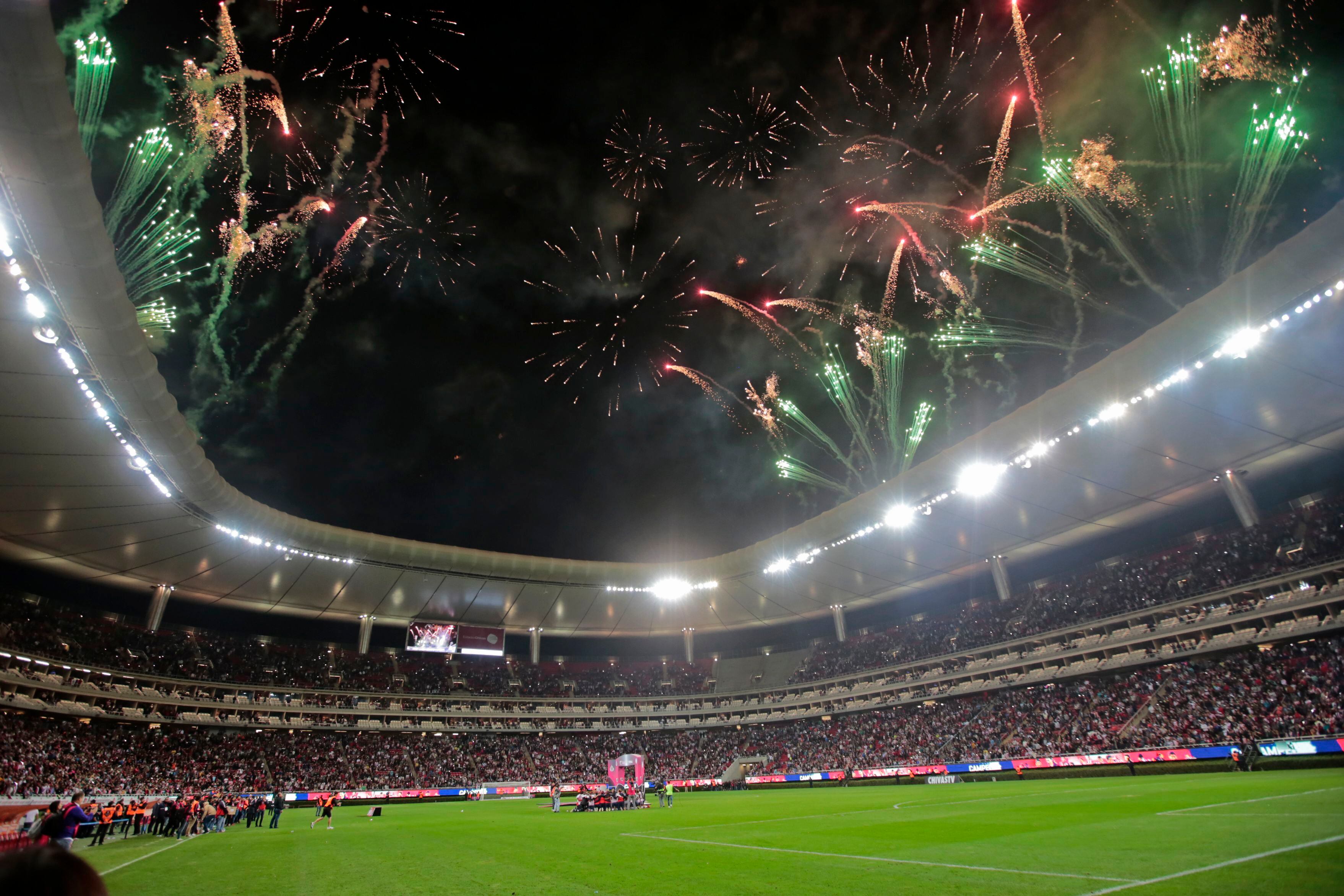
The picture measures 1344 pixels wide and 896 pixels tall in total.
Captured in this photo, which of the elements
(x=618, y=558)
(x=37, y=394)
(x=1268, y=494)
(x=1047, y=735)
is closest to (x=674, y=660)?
(x=618, y=558)

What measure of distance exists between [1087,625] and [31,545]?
5998 centimetres

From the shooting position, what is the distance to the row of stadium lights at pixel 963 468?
2047 cm

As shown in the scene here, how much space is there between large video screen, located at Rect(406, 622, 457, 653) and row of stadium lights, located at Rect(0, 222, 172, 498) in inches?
1004

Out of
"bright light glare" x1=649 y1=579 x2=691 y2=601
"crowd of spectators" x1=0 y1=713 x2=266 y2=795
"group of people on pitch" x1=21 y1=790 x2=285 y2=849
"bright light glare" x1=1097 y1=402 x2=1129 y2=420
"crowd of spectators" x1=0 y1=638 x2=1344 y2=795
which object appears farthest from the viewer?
"bright light glare" x1=649 y1=579 x2=691 y2=601

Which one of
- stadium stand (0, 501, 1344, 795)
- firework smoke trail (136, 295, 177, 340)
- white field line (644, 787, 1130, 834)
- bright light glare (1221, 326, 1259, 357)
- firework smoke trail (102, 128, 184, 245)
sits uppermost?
firework smoke trail (102, 128, 184, 245)

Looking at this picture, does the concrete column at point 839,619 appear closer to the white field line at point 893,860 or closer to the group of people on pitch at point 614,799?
the group of people on pitch at point 614,799

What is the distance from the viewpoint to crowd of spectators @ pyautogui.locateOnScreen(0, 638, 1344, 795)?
93.4 feet

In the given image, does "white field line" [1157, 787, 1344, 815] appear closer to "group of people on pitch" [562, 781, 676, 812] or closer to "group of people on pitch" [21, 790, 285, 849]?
"group of people on pitch" [562, 781, 676, 812]

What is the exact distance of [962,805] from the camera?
19.1 meters

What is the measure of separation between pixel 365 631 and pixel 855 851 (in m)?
54.0

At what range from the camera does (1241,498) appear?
32.3 metres

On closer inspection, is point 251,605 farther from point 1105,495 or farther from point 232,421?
point 1105,495

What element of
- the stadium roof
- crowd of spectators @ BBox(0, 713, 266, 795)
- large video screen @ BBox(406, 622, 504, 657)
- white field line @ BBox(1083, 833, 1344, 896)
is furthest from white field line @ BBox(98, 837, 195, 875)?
large video screen @ BBox(406, 622, 504, 657)

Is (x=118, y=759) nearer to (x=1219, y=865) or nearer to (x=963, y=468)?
(x=1219, y=865)
